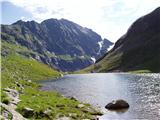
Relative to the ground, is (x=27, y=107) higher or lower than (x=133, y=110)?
lower

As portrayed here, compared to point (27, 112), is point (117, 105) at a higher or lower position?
higher

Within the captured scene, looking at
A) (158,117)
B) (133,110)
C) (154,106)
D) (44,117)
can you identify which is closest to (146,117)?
(158,117)

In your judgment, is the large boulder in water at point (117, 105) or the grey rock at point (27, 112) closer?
the grey rock at point (27, 112)

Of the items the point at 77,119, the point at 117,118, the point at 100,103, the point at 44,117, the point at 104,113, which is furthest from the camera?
the point at 100,103

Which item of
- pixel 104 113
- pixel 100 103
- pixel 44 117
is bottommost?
pixel 44 117

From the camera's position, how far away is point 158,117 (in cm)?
6066

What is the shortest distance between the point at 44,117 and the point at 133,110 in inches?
909

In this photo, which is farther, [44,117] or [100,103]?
[100,103]

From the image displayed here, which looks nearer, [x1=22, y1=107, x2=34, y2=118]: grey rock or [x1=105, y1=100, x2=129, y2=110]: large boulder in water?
[x1=22, y1=107, x2=34, y2=118]: grey rock

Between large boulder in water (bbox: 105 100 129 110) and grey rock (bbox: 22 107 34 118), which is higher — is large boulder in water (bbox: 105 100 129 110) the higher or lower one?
the higher one

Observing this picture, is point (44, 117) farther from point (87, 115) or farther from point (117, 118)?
point (117, 118)

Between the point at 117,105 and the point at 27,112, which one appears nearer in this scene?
the point at 27,112

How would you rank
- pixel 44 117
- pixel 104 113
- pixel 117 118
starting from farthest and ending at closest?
pixel 104 113 → pixel 117 118 → pixel 44 117

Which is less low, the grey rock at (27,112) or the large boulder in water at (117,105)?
the large boulder in water at (117,105)
